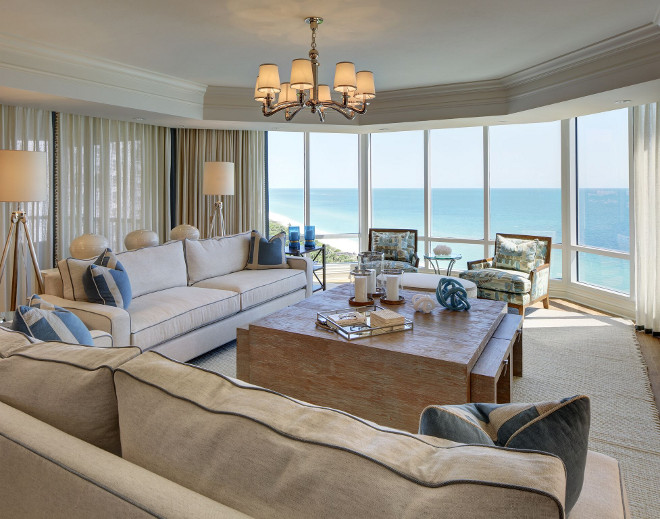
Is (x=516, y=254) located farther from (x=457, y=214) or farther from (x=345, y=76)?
(x=457, y=214)

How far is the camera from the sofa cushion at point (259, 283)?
13.6 feet

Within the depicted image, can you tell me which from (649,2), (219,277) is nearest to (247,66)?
(219,277)

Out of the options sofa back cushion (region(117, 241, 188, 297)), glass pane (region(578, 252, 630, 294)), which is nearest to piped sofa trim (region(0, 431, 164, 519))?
sofa back cushion (region(117, 241, 188, 297))

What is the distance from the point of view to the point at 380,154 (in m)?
7.60

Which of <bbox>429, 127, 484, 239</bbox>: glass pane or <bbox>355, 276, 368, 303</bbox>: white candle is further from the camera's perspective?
<bbox>429, 127, 484, 239</bbox>: glass pane

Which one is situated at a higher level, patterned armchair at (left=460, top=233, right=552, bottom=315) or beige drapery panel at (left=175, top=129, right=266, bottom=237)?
beige drapery panel at (left=175, top=129, right=266, bottom=237)

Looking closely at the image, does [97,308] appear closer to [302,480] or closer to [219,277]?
[219,277]

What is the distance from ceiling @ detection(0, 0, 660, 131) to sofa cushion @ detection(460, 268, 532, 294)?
1.74m

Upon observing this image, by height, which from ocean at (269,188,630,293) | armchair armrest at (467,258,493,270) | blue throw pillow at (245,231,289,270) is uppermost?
ocean at (269,188,630,293)

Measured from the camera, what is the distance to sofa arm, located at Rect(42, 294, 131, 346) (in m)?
2.85

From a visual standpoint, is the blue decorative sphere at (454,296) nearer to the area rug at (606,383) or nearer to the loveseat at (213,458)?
the area rug at (606,383)

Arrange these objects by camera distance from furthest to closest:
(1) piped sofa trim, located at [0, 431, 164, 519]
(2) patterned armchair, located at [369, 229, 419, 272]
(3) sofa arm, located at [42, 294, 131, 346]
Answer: (2) patterned armchair, located at [369, 229, 419, 272], (3) sofa arm, located at [42, 294, 131, 346], (1) piped sofa trim, located at [0, 431, 164, 519]

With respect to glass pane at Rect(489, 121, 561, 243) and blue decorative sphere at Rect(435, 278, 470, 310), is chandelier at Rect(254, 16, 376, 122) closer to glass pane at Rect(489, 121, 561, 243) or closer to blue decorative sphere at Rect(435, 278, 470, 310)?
blue decorative sphere at Rect(435, 278, 470, 310)

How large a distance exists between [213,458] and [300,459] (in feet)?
0.52
